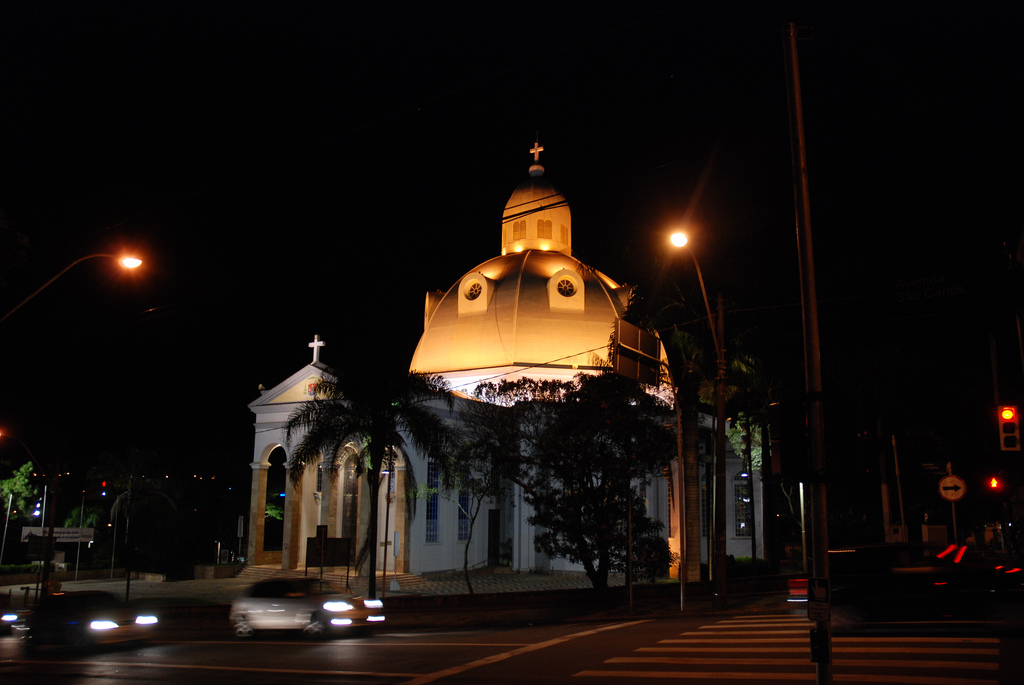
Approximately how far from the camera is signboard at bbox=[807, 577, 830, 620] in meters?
7.65

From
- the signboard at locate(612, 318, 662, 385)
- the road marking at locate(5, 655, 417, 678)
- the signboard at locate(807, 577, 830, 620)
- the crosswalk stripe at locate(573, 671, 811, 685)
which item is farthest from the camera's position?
the signboard at locate(612, 318, 662, 385)

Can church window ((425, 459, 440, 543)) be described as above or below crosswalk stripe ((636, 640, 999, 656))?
above

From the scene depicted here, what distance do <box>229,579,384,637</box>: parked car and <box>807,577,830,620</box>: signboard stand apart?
1217 cm

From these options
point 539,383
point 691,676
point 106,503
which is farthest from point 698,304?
point 106,503

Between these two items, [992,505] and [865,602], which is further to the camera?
[992,505]

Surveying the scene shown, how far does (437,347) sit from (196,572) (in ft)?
51.8

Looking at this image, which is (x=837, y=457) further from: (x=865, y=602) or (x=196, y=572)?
(x=196, y=572)

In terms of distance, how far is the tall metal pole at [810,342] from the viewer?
787cm

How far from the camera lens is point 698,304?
2795 cm

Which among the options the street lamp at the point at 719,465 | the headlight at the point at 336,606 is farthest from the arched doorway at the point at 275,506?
the headlight at the point at 336,606

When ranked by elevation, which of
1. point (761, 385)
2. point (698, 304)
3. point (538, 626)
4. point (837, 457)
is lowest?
point (538, 626)

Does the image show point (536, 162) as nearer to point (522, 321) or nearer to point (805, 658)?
point (522, 321)

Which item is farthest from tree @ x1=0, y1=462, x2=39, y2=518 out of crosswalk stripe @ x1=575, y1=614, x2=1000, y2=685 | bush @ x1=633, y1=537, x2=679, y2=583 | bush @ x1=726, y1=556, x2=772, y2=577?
crosswalk stripe @ x1=575, y1=614, x2=1000, y2=685

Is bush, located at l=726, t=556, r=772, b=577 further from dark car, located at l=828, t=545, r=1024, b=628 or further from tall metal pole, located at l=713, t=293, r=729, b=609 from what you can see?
dark car, located at l=828, t=545, r=1024, b=628
